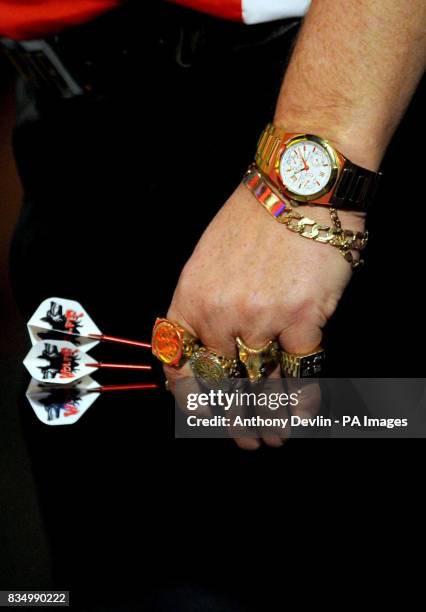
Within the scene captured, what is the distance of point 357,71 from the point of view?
64cm

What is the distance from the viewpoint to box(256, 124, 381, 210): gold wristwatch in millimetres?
649

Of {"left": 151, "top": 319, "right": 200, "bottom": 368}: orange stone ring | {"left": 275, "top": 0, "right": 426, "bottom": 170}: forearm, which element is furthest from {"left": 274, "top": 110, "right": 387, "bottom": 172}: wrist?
{"left": 151, "top": 319, "right": 200, "bottom": 368}: orange stone ring

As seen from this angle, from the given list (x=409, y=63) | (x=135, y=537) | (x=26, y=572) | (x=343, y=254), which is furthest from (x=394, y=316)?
(x=26, y=572)

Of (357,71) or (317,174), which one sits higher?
(357,71)

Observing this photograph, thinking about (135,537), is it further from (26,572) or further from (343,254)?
(343,254)

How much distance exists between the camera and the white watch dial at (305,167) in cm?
65

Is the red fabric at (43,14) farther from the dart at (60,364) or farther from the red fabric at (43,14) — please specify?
the dart at (60,364)

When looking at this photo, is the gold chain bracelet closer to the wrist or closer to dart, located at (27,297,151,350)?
the wrist

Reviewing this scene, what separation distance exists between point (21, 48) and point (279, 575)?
812 mm

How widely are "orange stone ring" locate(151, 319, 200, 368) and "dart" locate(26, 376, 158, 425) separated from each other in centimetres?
15

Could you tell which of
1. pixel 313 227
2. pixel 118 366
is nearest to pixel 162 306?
pixel 118 366

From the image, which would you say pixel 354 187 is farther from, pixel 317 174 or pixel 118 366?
pixel 118 366

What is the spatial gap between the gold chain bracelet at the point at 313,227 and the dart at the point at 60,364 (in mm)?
316

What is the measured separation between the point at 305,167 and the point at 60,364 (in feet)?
1.48
